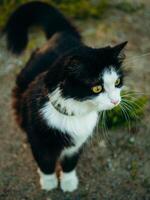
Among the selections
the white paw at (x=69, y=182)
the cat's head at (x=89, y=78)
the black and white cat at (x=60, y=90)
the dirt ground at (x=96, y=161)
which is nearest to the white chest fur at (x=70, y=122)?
the black and white cat at (x=60, y=90)

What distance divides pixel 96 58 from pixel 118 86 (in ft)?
0.64

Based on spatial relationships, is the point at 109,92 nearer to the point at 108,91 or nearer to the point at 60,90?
the point at 108,91

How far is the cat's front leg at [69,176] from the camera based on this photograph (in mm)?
2402

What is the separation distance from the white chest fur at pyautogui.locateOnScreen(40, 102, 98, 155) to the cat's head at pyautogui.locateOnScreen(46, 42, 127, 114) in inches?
5.0

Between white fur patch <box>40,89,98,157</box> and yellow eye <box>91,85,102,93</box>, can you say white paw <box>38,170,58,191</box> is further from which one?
yellow eye <box>91,85,102,93</box>

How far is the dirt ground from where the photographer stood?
248cm

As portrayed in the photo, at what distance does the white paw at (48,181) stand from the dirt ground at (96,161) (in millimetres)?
33

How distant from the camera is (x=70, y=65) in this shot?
179cm

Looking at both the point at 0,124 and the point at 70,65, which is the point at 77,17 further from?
the point at 70,65

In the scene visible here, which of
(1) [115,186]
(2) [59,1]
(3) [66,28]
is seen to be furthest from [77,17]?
(1) [115,186]

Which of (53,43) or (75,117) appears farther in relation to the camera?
(53,43)

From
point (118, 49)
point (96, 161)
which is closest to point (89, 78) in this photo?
point (118, 49)

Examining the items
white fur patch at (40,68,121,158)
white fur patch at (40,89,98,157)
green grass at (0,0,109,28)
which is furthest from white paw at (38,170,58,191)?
green grass at (0,0,109,28)

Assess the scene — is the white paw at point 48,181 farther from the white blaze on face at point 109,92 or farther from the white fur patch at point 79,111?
the white blaze on face at point 109,92
